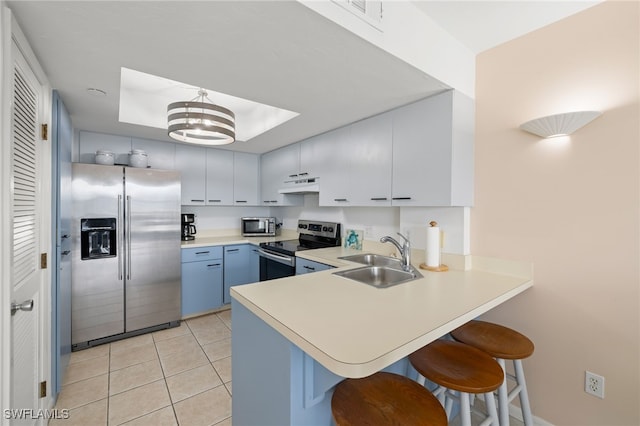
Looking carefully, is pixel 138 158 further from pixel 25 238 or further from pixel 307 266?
pixel 307 266

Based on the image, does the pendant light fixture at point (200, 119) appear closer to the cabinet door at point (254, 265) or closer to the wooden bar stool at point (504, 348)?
the cabinet door at point (254, 265)

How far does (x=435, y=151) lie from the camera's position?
1.85 metres

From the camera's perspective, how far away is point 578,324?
4.99 ft

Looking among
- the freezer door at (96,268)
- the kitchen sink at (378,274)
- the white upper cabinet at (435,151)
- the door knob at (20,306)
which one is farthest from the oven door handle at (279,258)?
the door knob at (20,306)

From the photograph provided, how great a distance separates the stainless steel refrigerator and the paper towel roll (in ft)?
8.58

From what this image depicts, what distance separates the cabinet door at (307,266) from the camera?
237 cm

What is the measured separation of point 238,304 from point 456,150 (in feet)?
5.51

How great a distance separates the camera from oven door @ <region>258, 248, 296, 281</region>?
279 centimetres

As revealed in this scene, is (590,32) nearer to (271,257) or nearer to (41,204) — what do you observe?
(271,257)

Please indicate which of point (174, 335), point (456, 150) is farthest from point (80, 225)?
point (456, 150)

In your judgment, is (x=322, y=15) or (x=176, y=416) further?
(x=176, y=416)

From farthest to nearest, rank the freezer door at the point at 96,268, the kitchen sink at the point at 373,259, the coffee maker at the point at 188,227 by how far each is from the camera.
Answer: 1. the coffee maker at the point at 188,227
2. the freezer door at the point at 96,268
3. the kitchen sink at the point at 373,259

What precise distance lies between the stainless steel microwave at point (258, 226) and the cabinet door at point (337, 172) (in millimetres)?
1363

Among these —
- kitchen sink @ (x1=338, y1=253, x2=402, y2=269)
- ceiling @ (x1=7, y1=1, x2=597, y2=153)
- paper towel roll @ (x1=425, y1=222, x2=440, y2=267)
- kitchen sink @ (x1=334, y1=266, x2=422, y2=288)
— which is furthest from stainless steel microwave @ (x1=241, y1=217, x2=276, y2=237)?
paper towel roll @ (x1=425, y1=222, x2=440, y2=267)
